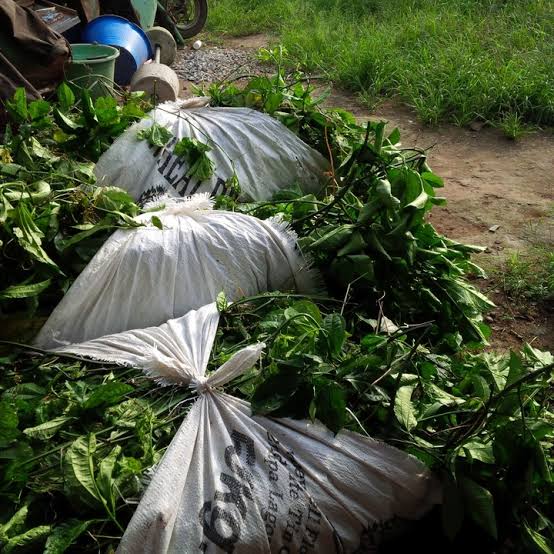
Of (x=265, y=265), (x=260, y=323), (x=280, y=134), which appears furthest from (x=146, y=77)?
(x=260, y=323)

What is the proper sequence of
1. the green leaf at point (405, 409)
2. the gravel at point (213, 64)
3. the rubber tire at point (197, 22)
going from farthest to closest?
the rubber tire at point (197, 22)
the gravel at point (213, 64)
the green leaf at point (405, 409)

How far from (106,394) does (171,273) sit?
0.53 m

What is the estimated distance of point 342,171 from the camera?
2.50m

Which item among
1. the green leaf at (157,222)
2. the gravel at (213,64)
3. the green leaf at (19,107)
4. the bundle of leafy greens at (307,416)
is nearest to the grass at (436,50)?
the gravel at (213,64)

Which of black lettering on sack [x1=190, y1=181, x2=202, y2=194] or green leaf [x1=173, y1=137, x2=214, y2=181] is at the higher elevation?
green leaf [x1=173, y1=137, x2=214, y2=181]

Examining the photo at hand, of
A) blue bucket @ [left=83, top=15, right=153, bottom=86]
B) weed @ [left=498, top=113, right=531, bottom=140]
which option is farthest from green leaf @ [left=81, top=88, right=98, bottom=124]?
weed @ [left=498, top=113, right=531, bottom=140]

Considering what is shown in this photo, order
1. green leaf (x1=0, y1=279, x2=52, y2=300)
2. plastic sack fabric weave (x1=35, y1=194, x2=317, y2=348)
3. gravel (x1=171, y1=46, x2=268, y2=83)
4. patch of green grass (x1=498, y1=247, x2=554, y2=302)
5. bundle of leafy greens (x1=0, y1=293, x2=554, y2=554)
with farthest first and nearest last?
gravel (x1=171, y1=46, x2=268, y2=83) → patch of green grass (x1=498, y1=247, x2=554, y2=302) → plastic sack fabric weave (x1=35, y1=194, x2=317, y2=348) → green leaf (x1=0, y1=279, x2=52, y2=300) → bundle of leafy greens (x1=0, y1=293, x2=554, y2=554)

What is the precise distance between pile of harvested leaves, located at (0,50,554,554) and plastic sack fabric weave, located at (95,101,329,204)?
233mm

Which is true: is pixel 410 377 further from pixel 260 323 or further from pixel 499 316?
pixel 499 316

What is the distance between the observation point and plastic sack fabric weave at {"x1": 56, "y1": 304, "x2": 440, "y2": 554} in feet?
4.71

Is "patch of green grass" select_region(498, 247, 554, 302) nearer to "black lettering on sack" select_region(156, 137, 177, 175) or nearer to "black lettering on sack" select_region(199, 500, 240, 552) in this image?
"black lettering on sack" select_region(156, 137, 177, 175)

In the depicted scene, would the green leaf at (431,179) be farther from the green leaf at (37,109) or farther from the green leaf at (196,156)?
the green leaf at (37,109)

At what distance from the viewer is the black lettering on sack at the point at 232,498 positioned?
1.44m

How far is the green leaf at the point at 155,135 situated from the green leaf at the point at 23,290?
33.4 inches
